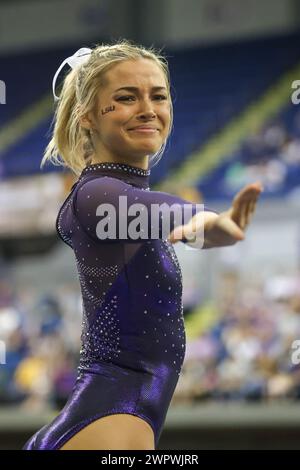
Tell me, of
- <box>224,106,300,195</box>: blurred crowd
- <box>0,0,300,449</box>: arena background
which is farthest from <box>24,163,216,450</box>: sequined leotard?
<box>224,106,300,195</box>: blurred crowd

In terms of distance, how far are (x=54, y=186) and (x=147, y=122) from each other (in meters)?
8.02

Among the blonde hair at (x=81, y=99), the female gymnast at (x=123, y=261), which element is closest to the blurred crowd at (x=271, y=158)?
the blonde hair at (x=81, y=99)

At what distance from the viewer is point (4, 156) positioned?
40.6ft

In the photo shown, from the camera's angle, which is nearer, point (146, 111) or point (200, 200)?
point (146, 111)

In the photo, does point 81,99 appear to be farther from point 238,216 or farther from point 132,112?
point 238,216

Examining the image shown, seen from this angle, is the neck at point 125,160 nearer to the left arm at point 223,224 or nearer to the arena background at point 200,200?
the left arm at point 223,224

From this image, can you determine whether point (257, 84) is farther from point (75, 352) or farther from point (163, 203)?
point (163, 203)

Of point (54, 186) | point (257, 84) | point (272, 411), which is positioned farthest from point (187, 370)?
point (257, 84)

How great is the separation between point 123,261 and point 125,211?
149 millimetres

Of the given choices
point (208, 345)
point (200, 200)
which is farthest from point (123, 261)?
point (200, 200)

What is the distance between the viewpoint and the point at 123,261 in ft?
6.55

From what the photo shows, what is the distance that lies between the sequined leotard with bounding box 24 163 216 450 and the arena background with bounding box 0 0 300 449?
11.2 ft

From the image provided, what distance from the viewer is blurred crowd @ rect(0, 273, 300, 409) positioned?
6.95 metres

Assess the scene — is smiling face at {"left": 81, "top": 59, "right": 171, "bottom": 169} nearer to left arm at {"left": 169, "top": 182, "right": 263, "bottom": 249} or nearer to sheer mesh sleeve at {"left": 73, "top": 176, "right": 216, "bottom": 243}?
sheer mesh sleeve at {"left": 73, "top": 176, "right": 216, "bottom": 243}
